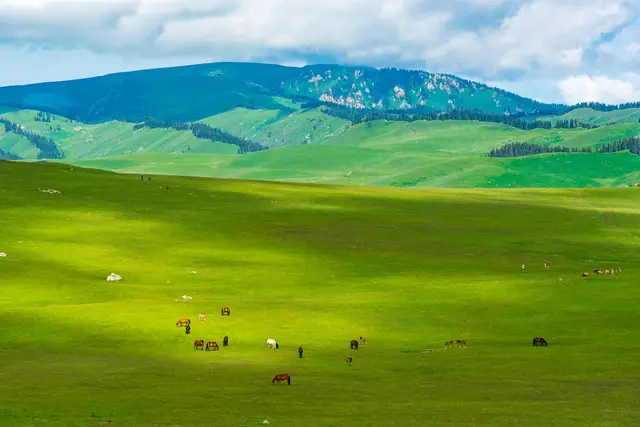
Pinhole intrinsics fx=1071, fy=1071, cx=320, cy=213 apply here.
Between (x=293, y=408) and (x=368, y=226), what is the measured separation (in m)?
111

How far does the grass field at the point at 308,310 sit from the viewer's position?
4991 centimetres

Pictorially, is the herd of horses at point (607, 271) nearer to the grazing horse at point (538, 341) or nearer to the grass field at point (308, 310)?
the grass field at point (308, 310)

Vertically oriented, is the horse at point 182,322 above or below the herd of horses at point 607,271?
below

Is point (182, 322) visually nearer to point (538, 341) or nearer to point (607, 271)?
point (538, 341)

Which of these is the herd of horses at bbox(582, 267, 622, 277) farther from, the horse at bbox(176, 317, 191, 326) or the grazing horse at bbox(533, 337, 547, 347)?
Answer: the horse at bbox(176, 317, 191, 326)

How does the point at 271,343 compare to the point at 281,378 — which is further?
the point at 271,343

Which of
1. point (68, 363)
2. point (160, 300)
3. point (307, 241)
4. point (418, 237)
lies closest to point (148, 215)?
point (307, 241)

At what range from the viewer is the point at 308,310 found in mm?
91000

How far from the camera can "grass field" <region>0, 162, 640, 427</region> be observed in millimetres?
49906

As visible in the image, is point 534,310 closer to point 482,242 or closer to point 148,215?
point 482,242

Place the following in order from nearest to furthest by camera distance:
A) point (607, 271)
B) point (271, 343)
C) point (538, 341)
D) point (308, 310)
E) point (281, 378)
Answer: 1. point (281, 378)
2. point (271, 343)
3. point (538, 341)
4. point (308, 310)
5. point (607, 271)

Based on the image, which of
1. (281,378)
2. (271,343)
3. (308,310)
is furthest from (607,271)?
(281,378)

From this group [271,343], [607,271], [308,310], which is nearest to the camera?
[271,343]

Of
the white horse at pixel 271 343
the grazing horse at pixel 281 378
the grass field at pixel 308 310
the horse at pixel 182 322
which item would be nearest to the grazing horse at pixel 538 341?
the grass field at pixel 308 310
